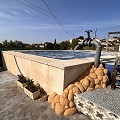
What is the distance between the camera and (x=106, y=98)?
2.92 meters

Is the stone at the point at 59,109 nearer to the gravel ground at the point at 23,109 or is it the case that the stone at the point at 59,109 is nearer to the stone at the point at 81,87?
the gravel ground at the point at 23,109

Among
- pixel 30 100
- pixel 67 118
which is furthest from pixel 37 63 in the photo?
pixel 67 118

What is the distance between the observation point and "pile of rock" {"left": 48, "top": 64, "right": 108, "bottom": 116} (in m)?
3.07

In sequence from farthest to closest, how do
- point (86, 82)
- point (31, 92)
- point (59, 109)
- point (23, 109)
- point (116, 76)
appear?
point (31, 92), point (86, 82), point (116, 76), point (23, 109), point (59, 109)

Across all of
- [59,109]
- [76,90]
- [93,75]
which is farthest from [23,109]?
[93,75]

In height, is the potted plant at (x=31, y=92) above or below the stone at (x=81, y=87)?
below

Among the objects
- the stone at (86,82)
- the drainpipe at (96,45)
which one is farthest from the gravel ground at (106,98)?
the drainpipe at (96,45)

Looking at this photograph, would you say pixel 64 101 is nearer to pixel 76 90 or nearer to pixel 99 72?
pixel 76 90

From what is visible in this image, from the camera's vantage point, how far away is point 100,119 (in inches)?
102

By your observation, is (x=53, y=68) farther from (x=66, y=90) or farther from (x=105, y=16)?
(x=105, y=16)

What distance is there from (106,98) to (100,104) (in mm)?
415

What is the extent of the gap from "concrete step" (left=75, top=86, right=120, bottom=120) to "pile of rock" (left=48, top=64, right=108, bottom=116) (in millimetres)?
179

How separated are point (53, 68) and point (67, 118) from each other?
1.53 metres

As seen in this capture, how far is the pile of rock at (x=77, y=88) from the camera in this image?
3.07m
